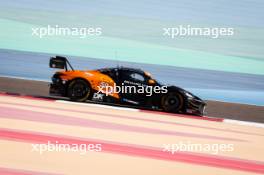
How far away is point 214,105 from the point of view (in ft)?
45.1

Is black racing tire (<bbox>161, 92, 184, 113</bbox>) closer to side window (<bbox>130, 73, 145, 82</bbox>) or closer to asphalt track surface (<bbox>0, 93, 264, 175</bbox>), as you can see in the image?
asphalt track surface (<bbox>0, 93, 264, 175</bbox>)

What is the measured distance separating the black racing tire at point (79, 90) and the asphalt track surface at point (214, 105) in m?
1.31

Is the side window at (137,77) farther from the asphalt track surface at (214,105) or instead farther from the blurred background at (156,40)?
the asphalt track surface at (214,105)

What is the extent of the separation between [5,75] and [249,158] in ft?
27.2

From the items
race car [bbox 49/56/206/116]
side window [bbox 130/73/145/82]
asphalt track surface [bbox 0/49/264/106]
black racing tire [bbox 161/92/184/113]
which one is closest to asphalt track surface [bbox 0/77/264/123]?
asphalt track surface [bbox 0/49/264/106]

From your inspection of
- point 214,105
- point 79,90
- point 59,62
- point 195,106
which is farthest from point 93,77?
point 214,105

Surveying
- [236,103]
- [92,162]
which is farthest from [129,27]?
[92,162]

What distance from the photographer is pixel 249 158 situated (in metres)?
7.91

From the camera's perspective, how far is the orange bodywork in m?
12.8

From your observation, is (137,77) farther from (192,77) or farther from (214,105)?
(214,105)

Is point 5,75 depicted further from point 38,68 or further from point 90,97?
point 90,97

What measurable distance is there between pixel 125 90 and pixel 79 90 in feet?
3.64

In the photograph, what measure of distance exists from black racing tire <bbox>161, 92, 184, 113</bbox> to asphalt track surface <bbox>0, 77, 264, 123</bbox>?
1.13 m

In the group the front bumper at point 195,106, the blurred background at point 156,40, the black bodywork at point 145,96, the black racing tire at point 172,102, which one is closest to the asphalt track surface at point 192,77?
the blurred background at point 156,40
